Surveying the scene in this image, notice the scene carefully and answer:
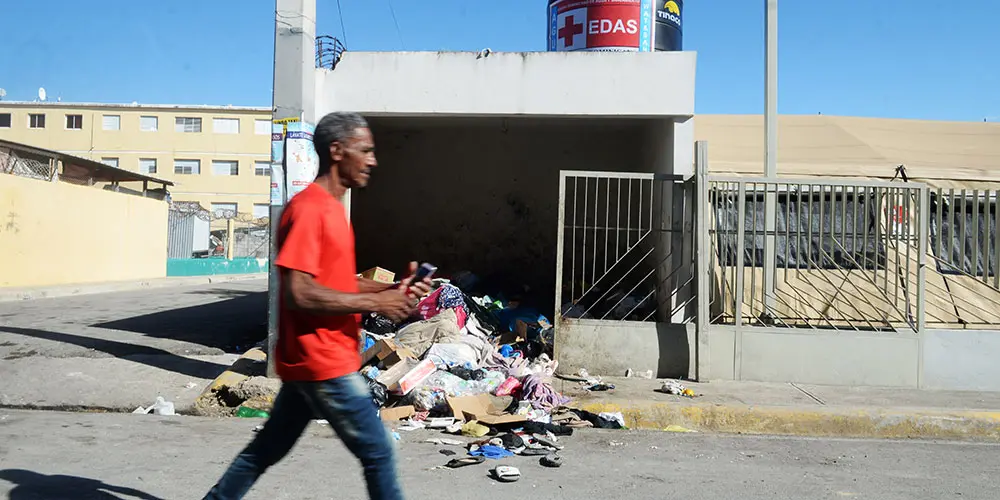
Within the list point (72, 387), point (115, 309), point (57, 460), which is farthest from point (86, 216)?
point (57, 460)

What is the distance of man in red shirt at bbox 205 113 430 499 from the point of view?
2.63 metres

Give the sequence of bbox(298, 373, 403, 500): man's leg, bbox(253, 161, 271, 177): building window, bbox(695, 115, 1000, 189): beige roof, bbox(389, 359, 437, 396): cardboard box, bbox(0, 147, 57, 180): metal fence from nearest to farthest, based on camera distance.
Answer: bbox(298, 373, 403, 500): man's leg, bbox(389, 359, 437, 396): cardboard box, bbox(695, 115, 1000, 189): beige roof, bbox(0, 147, 57, 180): metal fence, bbox(253, 161, 271, 177): building window

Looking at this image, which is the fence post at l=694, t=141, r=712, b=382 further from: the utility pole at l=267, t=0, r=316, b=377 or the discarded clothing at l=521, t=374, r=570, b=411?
the utility pole at l=267, t=0, r=316, b=377

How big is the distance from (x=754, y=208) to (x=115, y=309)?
39.9ft

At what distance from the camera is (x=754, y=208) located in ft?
24.5

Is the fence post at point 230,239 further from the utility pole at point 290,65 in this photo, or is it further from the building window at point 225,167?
the utility pole at point 290,65

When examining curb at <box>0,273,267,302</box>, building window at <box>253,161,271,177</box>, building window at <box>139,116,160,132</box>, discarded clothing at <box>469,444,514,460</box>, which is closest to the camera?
discarded clothing at <box>469,444,514,460</box>

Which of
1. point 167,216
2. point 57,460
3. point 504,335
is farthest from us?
point 167,216

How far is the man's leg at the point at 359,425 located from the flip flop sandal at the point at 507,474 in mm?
1789

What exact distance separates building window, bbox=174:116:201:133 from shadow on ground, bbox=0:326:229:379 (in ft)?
146

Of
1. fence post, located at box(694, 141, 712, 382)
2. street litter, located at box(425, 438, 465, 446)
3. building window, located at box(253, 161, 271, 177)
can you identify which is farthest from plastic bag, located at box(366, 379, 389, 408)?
building window, located at box(253, 161, 271, 177)

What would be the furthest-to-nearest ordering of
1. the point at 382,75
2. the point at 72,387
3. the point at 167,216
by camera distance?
1. the point at 167,216
2. the point at 382,75
3. the point at 72,387

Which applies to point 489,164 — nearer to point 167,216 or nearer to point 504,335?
point 504,335

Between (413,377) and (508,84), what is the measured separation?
3.43m
